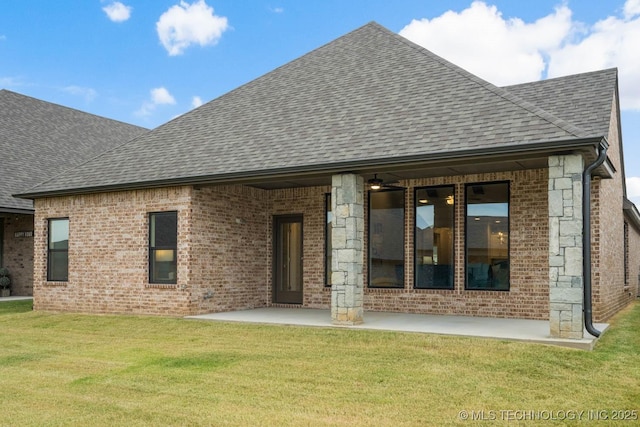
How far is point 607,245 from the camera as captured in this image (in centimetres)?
1272

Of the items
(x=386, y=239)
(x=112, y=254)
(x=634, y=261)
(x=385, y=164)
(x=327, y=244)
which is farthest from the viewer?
(x=634, y=261)

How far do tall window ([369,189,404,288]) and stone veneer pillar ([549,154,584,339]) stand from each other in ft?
14.9

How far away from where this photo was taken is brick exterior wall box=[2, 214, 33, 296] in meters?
20.1

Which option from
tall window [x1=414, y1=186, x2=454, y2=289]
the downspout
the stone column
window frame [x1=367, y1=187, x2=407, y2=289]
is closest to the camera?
the downspout

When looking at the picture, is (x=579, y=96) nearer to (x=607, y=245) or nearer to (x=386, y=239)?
(x=607, y=245)

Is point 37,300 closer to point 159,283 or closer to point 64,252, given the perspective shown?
point 64,252

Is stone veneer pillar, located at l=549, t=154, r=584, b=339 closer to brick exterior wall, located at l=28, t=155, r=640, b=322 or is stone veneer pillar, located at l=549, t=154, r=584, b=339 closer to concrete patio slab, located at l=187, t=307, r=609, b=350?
concrete patio slab, located at l=187, t=307, r=609, b=350

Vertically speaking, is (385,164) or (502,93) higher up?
(502,93)

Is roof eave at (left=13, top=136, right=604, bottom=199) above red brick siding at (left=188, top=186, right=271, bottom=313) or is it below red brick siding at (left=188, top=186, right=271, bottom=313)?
above

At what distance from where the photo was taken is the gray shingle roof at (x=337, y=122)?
33.4 feet

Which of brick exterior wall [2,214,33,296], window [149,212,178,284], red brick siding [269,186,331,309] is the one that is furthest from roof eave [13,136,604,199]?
brick exterior wall [2,214,33,296]

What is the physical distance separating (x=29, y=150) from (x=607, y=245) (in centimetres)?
1927

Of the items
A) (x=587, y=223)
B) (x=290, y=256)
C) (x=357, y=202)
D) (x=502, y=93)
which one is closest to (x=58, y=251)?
(x=290, y=256)

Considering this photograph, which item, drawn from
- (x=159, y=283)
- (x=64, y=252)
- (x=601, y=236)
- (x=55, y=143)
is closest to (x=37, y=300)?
(x=64, y=252)
